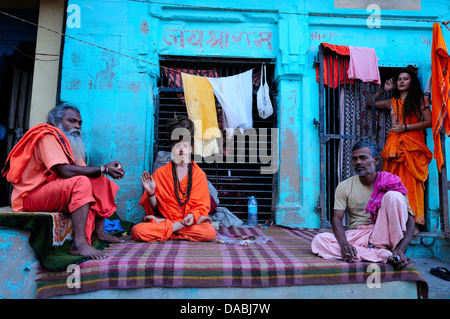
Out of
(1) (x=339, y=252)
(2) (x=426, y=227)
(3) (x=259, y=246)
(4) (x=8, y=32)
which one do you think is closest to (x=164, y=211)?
(3) (x=259, y=246)

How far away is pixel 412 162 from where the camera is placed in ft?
15.4

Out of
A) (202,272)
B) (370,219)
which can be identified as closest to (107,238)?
(202,272)

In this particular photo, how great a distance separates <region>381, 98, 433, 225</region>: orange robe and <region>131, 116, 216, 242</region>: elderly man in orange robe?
2.95 m

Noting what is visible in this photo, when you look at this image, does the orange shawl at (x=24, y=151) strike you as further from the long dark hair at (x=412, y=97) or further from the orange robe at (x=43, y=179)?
the long dark hair at (x=412, y=97)

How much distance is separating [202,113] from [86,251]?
9.05 feet

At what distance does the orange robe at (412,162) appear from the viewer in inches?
184

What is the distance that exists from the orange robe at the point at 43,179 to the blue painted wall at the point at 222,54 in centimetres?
195

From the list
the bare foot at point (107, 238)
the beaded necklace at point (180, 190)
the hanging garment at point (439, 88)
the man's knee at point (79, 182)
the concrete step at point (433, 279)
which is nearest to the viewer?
the man's knee at point (79, 182)

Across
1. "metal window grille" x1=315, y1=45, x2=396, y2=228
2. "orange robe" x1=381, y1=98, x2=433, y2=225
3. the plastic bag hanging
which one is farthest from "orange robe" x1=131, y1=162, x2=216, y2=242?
"orange robe" x1=381, y1=98, x2=433, y2=225

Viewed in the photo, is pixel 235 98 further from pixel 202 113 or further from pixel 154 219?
pixel 154 219

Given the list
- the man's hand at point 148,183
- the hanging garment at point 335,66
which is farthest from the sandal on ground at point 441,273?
the man's hand at point 148,183

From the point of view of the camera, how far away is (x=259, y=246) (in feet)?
11.4

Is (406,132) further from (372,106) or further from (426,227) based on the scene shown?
(426,227)

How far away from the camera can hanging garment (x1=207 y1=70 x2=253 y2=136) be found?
16.4 ft
